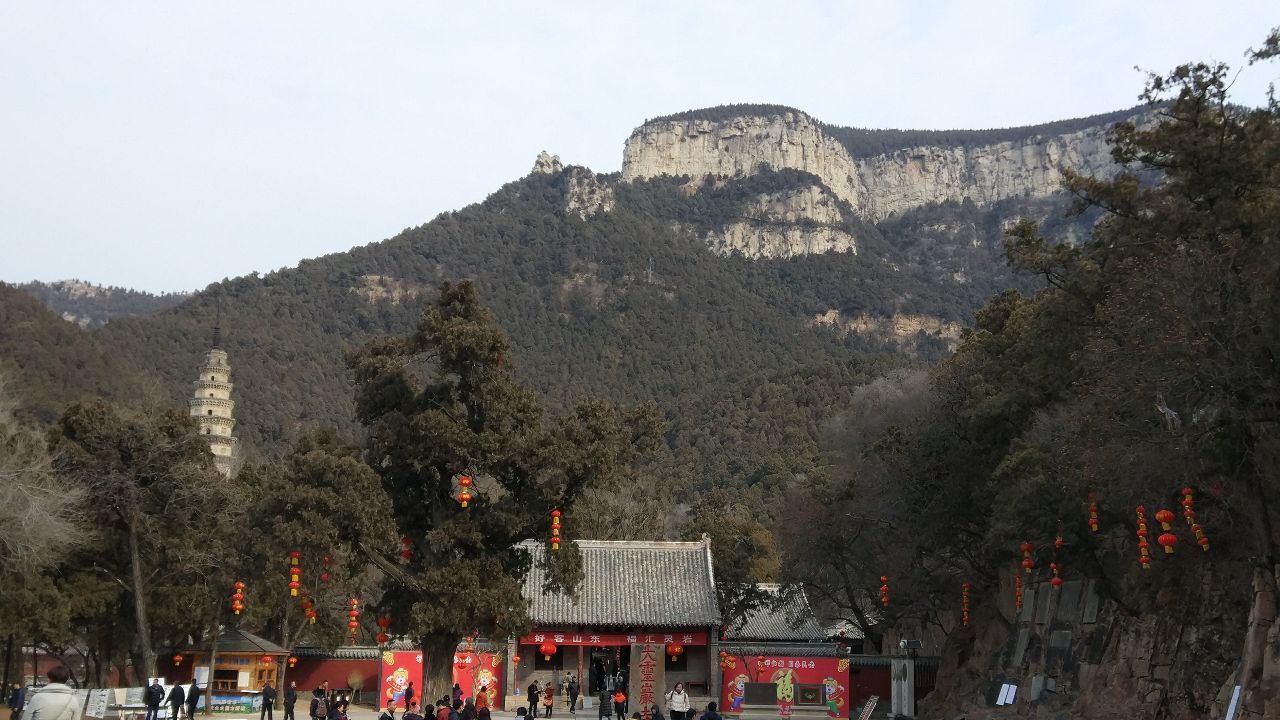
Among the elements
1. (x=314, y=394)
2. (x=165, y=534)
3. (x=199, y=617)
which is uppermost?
(x=314, y=394)

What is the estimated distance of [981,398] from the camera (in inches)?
1114

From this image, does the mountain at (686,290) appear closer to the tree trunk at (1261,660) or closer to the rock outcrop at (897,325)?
the rock outcrop at (897,325)

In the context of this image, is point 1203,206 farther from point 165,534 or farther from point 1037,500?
point 165,534

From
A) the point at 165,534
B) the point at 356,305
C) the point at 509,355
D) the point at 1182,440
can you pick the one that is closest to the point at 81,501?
the point at 165,534

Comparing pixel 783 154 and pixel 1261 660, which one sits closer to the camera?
pixel 1261 660

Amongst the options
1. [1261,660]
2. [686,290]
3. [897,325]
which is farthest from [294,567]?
[897,325]

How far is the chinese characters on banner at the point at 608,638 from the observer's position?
38875mm

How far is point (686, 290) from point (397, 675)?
105390mm

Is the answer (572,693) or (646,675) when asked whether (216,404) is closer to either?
(572,693)

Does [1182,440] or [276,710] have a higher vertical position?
[1182,440]

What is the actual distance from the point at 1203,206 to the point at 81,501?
84.7ft

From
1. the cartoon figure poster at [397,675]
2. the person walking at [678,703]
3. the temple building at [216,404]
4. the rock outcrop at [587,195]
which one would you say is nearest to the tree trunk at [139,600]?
the cartoon figure poster at [397,675]

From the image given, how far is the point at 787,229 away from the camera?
164750 mm

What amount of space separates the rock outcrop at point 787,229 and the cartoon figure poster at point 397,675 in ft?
427
